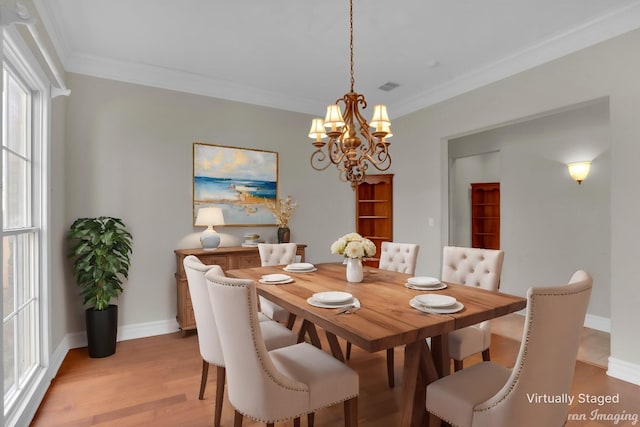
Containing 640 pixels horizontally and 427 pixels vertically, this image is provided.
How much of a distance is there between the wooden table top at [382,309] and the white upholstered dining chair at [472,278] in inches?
13.2

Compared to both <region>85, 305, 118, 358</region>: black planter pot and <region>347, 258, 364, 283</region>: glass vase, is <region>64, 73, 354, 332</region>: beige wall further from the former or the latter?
<region>347, 258, 364, 283</region>: glass vase

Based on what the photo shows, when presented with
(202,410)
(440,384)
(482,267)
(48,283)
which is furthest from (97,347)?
(482,267)

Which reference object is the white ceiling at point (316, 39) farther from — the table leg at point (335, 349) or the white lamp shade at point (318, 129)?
the table leg at point (335, 349)

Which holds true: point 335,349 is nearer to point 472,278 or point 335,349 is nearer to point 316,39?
point 472,278

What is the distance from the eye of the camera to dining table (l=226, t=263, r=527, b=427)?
1377 mm

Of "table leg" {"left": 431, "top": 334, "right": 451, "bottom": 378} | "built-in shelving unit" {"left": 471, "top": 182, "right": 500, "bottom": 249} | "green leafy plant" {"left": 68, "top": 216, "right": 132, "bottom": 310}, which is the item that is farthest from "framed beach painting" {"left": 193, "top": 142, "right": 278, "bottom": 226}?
"built-in shelving unit" {"left": 471, "top": 182, "right": 500, "bottom": 249}

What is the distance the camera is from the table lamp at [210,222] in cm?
365

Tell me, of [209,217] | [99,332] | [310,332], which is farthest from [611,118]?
[99,332]

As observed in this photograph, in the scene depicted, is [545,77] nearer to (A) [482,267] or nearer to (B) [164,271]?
(A) [482,267]

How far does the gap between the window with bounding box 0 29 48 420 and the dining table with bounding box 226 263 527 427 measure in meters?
1.57

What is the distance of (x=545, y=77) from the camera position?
124 inches

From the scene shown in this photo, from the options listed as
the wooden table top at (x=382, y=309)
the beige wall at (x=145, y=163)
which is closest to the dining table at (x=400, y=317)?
the wooden table top at (x=382, y=309)

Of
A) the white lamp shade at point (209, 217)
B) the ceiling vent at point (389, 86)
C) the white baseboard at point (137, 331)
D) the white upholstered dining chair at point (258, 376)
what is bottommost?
the white baseboard at point (137, 331)

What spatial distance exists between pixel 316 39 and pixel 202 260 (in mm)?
2414
